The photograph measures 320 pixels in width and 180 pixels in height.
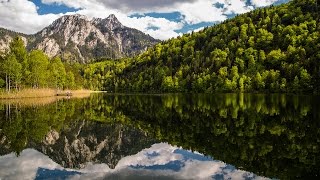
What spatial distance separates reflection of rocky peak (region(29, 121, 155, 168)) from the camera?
23219 mm

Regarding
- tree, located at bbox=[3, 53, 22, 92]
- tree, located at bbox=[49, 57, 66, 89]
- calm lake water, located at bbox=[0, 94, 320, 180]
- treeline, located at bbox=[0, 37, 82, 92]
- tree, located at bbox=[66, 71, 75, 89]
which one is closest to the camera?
calm lake water, located at bbox=[0, 94, 320, 180]

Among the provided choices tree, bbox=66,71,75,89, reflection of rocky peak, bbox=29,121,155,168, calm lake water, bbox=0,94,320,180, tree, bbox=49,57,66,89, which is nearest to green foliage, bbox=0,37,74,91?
tree, bbox=49,57,66,89

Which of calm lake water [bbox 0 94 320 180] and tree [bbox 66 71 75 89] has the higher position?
tree [bbox 66 71 75 89]

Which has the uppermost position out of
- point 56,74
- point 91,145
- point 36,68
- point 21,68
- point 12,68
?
point 36,68

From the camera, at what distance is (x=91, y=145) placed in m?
28.8

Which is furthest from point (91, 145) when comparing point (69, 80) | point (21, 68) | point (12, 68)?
point (69, 80)

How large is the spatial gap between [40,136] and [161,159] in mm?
13602

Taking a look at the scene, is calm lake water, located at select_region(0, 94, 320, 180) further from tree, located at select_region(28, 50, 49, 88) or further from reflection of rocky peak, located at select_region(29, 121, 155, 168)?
tree, located at select_region(28, 50, 49, 88)

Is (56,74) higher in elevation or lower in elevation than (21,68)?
lower

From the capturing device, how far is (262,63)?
627ft

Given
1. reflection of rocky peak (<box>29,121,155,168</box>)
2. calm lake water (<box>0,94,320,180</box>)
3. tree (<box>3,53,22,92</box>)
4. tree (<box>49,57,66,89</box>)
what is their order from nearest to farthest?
calm lake water (<box>0,94,320,180</box>), reflection of rocky peak (<box>29,121,155,168</box>), tree (<box>3,53,22,92</box>), tree (<box>49,57,66,89</box>)

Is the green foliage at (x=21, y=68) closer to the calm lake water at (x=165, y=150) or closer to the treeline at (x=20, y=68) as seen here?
the treeline at (x=20, y=68)

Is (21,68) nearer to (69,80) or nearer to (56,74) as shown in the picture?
(56,74)

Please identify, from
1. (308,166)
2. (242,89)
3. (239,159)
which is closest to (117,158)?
(239,159)
